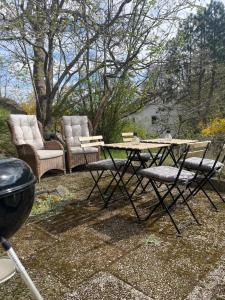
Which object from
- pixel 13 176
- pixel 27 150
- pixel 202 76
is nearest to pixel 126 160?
pixel 27 150

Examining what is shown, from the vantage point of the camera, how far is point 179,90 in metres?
13.1

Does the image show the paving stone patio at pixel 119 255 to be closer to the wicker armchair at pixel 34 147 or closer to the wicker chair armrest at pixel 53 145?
the wicker armchair at pixel 34 147

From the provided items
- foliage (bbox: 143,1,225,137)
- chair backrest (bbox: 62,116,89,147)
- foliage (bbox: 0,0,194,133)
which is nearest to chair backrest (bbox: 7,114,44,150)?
chair backrest (bbox: 62,116,89,147)

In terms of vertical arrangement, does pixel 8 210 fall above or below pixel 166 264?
above

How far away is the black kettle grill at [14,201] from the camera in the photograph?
4.04 feet

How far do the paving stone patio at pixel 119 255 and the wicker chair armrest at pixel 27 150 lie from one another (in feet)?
4.39

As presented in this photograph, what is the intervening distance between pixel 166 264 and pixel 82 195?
192cm

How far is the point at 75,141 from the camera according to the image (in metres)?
5.42

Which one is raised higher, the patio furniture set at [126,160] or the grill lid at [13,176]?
the grill lid at [13,176]

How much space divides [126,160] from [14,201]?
230cm

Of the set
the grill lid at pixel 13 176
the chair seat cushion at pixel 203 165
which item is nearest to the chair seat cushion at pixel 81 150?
the chair seat cushion at pixel 203 165

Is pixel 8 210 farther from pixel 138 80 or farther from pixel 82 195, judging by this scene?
pixel 138 80

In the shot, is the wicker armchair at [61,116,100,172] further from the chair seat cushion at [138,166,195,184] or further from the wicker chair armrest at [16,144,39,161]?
the chair seat cushion at [138,166,195,184]

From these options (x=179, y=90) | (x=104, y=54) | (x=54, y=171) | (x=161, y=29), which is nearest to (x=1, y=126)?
(x=54, y=171)
